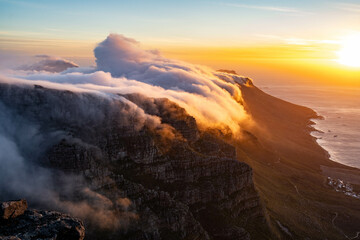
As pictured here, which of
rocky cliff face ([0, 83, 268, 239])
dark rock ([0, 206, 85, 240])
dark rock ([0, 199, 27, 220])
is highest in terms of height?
dark rock ([0, 199, 27, 220])

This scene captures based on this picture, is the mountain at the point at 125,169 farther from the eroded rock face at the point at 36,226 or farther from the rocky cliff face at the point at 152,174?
the eroded rock face at the point at 36,226

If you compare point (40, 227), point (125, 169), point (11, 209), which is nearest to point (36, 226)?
point (40, 227)

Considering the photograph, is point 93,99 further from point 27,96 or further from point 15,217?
point 15,217

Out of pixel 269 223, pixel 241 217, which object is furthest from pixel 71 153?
pixel 269 223

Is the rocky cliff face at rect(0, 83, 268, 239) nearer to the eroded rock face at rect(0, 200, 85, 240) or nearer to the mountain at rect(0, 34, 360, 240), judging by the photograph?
the mountain at rect(0, 34, 360, 240)

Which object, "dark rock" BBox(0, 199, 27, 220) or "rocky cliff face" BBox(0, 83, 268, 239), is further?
"rocky cliff face" BBox(0, 83, 268, 239)

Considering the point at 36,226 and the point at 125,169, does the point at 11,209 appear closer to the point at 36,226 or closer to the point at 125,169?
the point at 36,226

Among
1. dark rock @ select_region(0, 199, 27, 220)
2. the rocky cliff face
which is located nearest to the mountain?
the rocky cliff face
